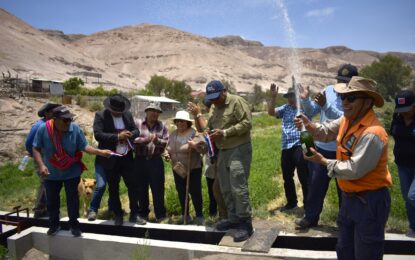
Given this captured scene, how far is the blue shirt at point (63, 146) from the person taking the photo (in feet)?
16.1

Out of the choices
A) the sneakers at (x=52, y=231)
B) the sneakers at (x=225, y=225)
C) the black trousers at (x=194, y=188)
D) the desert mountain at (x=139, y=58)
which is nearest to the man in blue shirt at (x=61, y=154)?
the sneakers at (x=52, y=231)

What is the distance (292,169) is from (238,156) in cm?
155

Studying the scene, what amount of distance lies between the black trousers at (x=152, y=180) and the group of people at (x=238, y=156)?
0.05 feet

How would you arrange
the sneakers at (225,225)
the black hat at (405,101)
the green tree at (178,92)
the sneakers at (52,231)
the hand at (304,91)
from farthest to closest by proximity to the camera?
the green tree at (178,92) < the sneakers at (52,231) < the hand at (304,91) < the sneakers at (225,225) < the black hat at (405,101)

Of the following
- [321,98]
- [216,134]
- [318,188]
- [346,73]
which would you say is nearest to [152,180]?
[216,134]

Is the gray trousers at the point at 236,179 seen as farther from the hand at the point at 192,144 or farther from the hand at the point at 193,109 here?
the hand at the point at 193,109

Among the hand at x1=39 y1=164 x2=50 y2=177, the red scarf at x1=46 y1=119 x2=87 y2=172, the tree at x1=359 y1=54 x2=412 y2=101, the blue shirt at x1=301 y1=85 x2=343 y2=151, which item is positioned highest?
the tree at x1=359 y1=54 x2=412 y2=101

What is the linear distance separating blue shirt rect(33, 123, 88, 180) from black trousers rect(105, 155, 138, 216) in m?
0.54

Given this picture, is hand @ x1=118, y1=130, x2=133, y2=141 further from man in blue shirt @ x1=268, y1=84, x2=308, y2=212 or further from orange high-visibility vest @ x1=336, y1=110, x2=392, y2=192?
orange high-visibility vest @ x1=336, y1=110, x2=392, y2=192

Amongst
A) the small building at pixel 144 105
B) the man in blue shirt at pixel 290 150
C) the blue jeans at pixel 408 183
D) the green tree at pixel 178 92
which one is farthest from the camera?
the green tree at pixel 178 92

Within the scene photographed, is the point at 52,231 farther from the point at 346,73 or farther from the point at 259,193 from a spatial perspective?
the point at 346,73

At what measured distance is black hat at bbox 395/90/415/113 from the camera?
4.23 m

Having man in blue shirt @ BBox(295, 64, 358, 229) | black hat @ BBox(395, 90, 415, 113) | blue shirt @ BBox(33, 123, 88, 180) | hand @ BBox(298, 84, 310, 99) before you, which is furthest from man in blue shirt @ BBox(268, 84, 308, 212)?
blue shirt @ BBox(33, 123, 88, 180)

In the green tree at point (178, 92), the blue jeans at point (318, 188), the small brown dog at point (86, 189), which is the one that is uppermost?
the green tree at point (178, 92)
